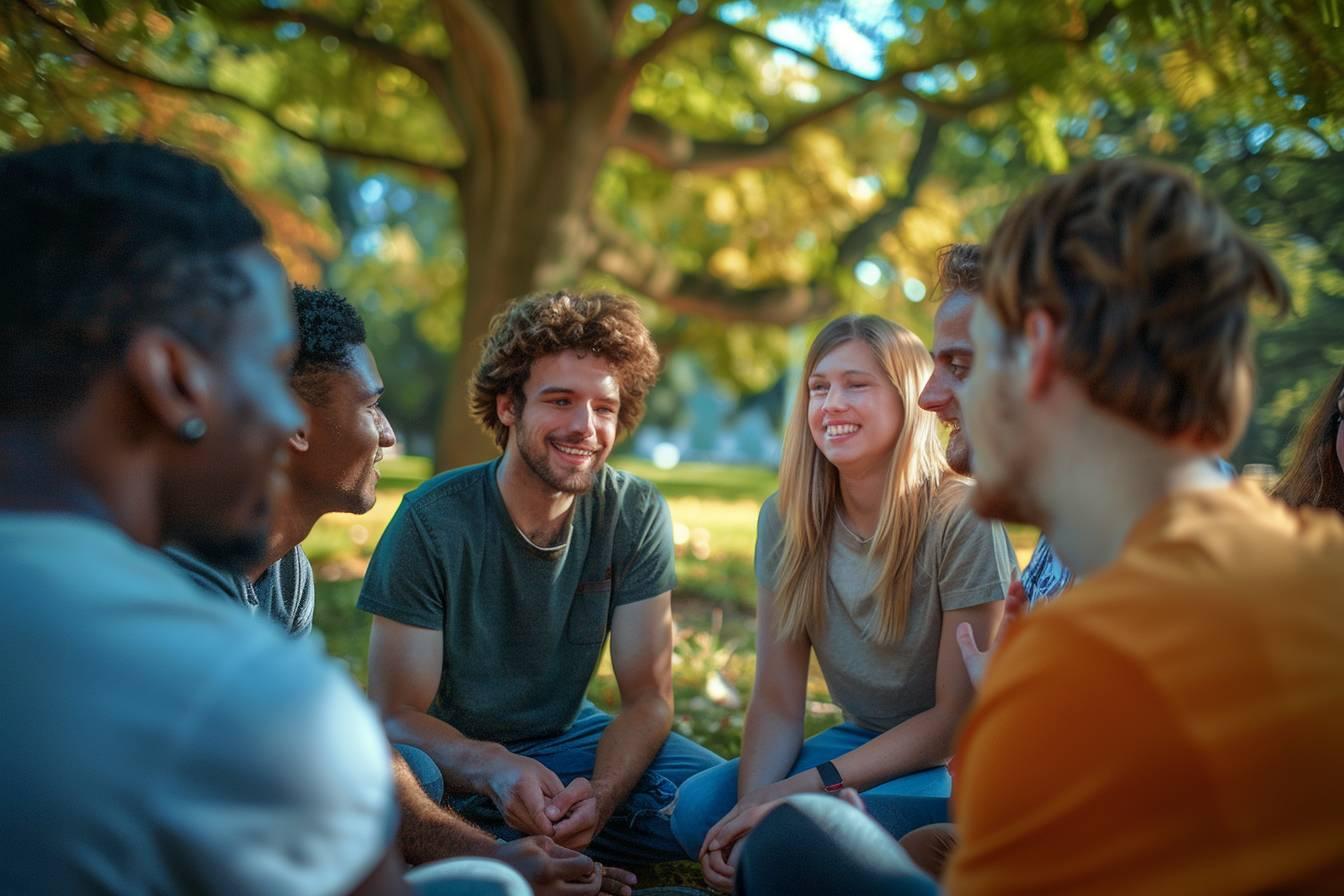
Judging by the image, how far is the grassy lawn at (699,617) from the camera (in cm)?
578

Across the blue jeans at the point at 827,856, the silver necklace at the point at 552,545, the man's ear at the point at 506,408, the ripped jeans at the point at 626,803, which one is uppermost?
the man's ear at the point at 506,408

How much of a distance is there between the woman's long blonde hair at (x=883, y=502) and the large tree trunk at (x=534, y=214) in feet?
17.7

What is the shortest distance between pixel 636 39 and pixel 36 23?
792 centimetres

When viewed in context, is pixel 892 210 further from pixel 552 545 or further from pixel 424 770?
pixel 424 770

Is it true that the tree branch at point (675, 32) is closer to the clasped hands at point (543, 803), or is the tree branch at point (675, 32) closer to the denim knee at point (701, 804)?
the denim knee at point (701, 804)

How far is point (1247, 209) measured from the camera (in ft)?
27.3

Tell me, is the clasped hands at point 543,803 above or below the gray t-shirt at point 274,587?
below

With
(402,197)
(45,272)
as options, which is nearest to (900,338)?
(45,272)

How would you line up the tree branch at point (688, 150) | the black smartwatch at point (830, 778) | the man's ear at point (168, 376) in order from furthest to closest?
the tree branch at point (688, 150)
the black smartwatch at point (830, 778)
the man's ear at point (168, 376)

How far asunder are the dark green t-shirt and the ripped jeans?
70mm

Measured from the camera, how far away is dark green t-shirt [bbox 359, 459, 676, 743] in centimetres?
365

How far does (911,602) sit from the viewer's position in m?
3.60

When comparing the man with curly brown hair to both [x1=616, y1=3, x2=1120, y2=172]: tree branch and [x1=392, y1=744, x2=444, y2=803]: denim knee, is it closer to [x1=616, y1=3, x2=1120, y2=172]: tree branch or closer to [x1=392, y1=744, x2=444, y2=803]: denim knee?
[x1=392, y1=744, x2=444, y2=803]: denim knee

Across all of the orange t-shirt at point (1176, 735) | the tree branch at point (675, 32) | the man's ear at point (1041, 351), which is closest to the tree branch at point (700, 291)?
the tree branch at point (675, 32)
